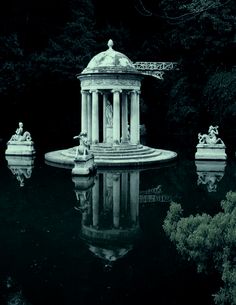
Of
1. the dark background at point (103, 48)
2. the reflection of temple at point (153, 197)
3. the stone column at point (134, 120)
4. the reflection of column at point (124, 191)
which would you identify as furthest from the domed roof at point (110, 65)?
the dark background at point (103, 48)

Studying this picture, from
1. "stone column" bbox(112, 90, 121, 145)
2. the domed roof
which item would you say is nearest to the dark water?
"stone column" bbox(112, 90, 121, 145)

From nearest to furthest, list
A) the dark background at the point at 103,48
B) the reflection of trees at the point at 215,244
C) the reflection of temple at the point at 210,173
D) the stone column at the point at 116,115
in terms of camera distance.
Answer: the reflection of trees at the point at 215,244
the reflection of temple at the point at 210,173
the stone column at the point at 116,115
the dark background at the point at 103,48

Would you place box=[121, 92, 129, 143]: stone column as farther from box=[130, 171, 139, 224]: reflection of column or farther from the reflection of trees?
the reflection of trees

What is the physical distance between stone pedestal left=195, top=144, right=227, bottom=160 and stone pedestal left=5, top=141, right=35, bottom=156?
1019 cm

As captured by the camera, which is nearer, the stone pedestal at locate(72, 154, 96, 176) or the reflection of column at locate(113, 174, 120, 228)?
the reflection of column at locate(113, 174, 120, 228)

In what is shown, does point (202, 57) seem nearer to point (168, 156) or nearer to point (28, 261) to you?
point (168, 156)

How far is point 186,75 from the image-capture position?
42094mm

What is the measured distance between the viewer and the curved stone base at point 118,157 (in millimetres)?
23017

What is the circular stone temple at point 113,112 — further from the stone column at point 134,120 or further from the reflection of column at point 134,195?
the reflection of column at point 134,195

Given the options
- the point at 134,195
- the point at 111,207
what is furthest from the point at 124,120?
the point at 111,207

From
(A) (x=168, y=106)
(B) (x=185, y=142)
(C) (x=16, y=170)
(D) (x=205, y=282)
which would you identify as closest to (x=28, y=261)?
(D) (x=205, y=282)

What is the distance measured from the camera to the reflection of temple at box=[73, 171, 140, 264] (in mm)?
10980

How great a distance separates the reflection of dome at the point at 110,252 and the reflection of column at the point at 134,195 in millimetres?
2286

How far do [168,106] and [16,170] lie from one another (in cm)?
2521
